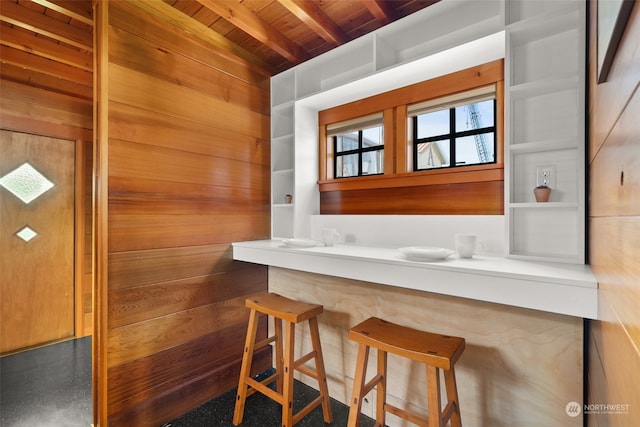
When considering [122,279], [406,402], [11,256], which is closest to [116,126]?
[122,279]

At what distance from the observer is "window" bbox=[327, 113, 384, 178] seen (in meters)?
2.14

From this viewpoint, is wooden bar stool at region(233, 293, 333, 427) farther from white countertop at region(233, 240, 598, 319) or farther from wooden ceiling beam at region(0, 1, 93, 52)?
wooden ceiling beam at region(0, 1, 93, 52)

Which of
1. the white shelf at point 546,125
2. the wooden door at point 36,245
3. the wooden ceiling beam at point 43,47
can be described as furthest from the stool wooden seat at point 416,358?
the wooden door at point 36,245

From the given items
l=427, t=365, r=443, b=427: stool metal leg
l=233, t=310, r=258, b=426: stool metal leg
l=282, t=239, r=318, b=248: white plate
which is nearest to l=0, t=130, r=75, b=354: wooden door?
l=233, t=310, r=258, b=426: stool metal leg

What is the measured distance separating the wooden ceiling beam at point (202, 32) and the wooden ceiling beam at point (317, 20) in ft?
1.86

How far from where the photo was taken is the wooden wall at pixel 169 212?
1.56 metres

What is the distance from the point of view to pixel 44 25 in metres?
1.84

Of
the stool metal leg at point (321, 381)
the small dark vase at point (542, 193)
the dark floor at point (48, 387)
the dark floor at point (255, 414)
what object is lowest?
the dark floor at point (255, 414)

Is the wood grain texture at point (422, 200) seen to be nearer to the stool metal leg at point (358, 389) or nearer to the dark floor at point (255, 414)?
the stool metal leg at point (358, 389)

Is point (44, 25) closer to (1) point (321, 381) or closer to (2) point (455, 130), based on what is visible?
(2) point (455, 130)

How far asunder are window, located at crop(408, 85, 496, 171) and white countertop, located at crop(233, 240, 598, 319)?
648mm

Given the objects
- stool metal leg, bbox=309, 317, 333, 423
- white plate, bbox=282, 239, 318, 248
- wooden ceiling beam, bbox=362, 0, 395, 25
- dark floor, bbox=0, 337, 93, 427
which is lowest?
dark floor, bbox=0, 337, 93, 427

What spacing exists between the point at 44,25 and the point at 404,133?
2351 millimetres

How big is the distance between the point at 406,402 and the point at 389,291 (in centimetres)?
60
